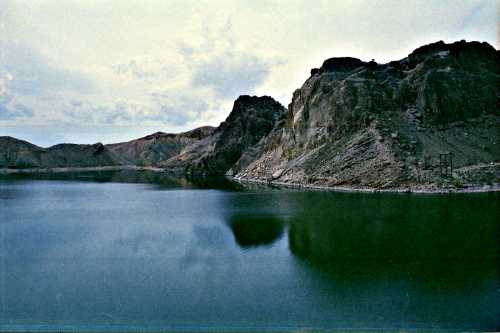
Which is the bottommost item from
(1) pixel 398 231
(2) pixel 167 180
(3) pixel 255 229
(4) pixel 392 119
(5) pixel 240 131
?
(3) pixel 255 229

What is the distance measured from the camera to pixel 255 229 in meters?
42.2

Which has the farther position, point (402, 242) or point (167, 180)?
point (167, 180)

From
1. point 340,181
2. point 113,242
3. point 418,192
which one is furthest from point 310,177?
point 113,242

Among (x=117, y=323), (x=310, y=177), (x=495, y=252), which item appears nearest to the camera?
(x=117, y=323)

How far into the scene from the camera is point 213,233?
134 feet

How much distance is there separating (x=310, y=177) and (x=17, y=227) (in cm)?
5919

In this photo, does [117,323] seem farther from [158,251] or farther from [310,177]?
[310,177]

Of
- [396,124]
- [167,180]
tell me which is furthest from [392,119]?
[167,180]

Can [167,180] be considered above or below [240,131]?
below

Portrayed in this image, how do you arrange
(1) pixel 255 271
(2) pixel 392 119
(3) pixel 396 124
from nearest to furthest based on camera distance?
(1) pixel 255 271, (3) pixel 396 124, (2) pixel 392 119

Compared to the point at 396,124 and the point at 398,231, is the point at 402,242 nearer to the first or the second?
the point at 398,231

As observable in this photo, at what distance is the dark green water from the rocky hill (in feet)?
87.5

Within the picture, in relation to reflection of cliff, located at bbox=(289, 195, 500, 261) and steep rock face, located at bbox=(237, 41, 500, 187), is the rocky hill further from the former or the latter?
reflection of cliff, located at bbox=(289, 195, 500, 261)

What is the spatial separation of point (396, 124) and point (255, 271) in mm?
71203
